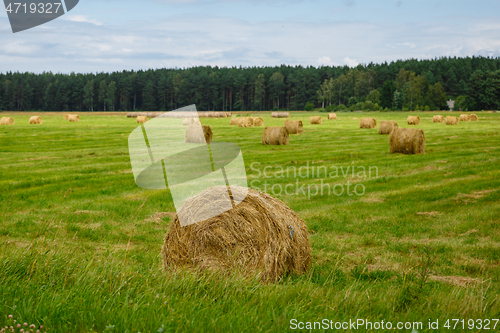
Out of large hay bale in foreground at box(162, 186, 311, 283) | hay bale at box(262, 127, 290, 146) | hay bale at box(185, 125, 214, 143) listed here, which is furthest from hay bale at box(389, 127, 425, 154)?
large hay bale in foreground at box(162, 186, 311, 283)

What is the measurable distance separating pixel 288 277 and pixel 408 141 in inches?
710

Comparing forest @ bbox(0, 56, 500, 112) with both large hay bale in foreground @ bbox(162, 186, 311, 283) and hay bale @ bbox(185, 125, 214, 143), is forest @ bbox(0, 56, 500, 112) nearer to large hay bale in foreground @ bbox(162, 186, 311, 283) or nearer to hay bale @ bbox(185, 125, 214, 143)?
hay bale @ bbox(185, 125, 214, 143)

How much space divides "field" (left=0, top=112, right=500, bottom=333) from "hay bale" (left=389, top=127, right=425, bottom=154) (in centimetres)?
83

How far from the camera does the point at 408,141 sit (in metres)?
22.8

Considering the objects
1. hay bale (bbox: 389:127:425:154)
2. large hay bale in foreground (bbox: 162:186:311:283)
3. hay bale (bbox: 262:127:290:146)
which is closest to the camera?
large hay bale in foreground (bbox: 162:186:311:283)

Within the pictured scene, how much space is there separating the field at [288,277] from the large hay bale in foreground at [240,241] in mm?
444

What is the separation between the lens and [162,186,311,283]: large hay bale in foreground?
6.64 meters

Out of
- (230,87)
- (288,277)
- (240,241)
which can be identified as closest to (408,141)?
(288,277)

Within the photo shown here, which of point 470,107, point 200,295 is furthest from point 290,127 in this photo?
point 470,107

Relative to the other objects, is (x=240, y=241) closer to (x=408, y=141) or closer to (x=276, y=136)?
(x=408, y=141)

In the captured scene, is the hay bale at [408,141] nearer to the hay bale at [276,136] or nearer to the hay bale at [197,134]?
the hay bale at [276,136]

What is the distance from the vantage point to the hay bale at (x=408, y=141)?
22.8 metres

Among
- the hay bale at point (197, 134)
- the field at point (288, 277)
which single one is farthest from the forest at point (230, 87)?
the field at point (288, 277)

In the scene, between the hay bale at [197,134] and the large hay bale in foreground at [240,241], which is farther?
the hay bale at [197,134]
